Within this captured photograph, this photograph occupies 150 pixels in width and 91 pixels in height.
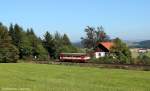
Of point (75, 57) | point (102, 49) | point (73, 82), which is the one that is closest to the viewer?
point (73, 82)

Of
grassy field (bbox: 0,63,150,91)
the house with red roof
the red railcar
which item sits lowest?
grassy field (bbox: 0,63,150,91)

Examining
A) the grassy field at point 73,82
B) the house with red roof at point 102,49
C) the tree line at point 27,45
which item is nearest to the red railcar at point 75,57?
the tree line at point 27,45

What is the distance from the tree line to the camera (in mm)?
87625

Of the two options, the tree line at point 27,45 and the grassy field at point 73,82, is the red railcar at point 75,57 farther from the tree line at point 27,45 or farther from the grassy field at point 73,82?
the grassy field at point 73,82

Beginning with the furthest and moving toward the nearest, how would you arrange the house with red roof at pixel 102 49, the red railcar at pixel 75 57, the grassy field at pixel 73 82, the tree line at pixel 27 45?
1. the house with red roof at pixel 102 49
2. the tree line at pixel 27 45
3. the red railcar at pixel 75 57
4. the grassy field at pixel 73 82

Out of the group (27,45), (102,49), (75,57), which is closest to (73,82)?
(75,57)

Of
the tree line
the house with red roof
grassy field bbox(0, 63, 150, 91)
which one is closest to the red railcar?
the tree line

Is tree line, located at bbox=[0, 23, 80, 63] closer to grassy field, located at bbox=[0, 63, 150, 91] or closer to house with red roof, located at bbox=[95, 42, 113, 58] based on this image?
house with red roof, located at bbox=[95, 42, 113, 58]

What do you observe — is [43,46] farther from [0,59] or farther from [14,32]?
[0,59]

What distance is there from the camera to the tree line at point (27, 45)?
87625mm

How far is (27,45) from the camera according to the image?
97.5 meters

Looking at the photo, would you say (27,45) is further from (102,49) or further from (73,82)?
(73,82)

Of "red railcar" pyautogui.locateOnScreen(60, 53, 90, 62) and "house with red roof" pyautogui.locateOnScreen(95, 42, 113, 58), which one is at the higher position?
"house with red roof" pyautogui.locateOnScreen(95, 42, 113, 58)

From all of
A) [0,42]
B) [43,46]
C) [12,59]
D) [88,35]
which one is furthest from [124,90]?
[88,35]
